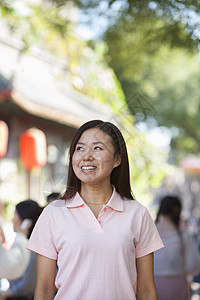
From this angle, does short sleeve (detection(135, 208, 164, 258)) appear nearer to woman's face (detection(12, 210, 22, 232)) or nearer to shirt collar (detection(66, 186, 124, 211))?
shirt collar (detection(66, 186, 124, 211))

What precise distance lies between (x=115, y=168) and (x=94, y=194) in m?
0.15

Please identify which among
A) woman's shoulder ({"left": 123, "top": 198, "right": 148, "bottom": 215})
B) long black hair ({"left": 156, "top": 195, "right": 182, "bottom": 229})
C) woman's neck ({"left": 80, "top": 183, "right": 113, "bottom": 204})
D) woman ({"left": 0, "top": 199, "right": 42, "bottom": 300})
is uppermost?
long black hair ({"left": 156, "top": 195, "right": 182, "bottom": 229})

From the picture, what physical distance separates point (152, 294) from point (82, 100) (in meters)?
7.37

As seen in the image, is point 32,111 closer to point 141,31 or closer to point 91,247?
point 141,31

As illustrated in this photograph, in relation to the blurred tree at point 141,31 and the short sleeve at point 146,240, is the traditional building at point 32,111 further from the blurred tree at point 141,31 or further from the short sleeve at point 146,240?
the short sleeve at point 146,240

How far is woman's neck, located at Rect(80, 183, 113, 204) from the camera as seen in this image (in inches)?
63.8

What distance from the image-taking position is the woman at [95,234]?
4.90 ft

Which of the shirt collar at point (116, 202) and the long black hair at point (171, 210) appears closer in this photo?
the shirt collar at point (116, 202)

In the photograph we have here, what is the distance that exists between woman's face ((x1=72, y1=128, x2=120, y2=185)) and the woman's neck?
3 centimetres

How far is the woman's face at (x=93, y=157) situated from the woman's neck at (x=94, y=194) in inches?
1.1

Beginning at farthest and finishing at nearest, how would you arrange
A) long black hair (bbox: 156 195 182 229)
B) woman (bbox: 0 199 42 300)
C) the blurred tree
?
long black hair (bbox: 156 195 182 229) < woman (bbox: 0 199 42 300) < the blurred tree

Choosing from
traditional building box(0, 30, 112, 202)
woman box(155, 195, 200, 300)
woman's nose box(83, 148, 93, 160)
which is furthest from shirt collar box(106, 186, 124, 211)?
traditional building box(0, 30, 112, 202)

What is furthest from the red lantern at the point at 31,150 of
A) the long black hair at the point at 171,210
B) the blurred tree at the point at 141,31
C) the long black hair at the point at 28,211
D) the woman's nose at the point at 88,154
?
the woman's nose at the point at 88,154

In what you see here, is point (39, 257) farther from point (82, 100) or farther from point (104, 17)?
point (82, 100)
